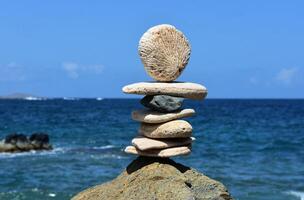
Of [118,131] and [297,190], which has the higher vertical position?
[118,131]

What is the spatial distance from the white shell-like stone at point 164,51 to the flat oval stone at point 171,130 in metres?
0.44

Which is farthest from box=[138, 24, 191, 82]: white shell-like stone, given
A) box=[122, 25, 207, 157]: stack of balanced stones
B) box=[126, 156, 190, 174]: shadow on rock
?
box=[126, 156, 190, 174]: shadow on rock

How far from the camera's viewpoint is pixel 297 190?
16.4 metres

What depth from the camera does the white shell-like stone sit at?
6883 millimetres

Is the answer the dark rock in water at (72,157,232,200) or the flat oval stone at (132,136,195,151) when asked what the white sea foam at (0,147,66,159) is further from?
the flat oval stone at (132,136,195,151)

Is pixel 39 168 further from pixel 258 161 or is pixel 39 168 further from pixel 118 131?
pixel 118 131

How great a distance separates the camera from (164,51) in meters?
6.90

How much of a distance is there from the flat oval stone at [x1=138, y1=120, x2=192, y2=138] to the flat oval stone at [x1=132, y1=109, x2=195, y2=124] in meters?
0.05

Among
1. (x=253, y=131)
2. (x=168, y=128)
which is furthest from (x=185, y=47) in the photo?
(x=253, y=131)

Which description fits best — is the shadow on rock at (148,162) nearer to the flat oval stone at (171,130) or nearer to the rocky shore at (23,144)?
the flat oval stone at (171,130)

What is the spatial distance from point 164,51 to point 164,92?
401 mm

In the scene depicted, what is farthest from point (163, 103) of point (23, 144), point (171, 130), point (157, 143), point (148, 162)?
point (23, 144)

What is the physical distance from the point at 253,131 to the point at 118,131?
7.07m

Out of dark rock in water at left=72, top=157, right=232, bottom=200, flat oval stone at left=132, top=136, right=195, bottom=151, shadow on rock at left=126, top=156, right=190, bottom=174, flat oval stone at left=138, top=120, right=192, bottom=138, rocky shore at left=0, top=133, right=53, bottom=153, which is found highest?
rocky shore at left=0, top=133, right=53, bottom=153
